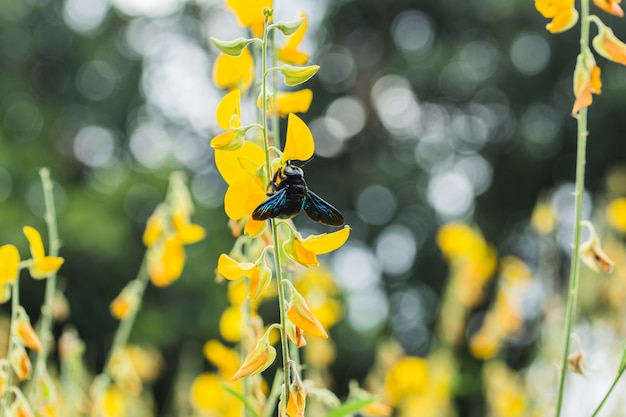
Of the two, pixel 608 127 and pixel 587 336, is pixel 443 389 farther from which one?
pixel 608 127

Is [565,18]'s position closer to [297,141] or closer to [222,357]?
[297,141]

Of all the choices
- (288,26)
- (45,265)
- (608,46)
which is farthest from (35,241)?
(608,46)

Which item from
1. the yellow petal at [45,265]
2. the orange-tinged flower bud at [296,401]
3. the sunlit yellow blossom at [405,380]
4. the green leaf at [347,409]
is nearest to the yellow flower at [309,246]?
the orange-tinged flower bud at [296,401]

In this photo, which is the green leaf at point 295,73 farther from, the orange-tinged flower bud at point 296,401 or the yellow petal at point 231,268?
the orange-tinged flower bud at point 296,401

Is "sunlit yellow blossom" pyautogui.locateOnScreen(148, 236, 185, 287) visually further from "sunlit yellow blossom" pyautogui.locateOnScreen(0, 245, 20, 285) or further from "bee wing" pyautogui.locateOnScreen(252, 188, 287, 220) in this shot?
"bee wing" pyautogui.locateOnScreen(252, 188, 287, 220)

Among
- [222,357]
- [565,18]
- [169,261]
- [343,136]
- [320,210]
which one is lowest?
[343,136]

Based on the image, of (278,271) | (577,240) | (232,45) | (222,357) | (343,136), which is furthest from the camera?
(343,136)

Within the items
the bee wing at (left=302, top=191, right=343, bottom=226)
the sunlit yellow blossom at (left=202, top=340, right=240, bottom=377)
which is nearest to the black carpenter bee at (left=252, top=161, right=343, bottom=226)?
the bee wing at (left=302, top=191, right=343, bottom=226)
